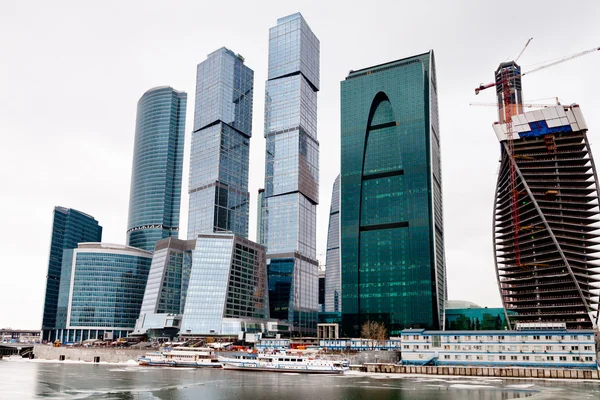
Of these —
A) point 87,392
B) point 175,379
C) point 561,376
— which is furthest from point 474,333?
point 87,392

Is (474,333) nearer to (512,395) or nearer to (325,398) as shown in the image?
(512,395)

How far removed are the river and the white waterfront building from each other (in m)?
20.3

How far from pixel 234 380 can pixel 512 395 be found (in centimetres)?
7353

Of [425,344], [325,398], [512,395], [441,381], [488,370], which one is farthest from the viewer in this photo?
[425,344]

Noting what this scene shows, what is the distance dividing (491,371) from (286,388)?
75717 millimetres

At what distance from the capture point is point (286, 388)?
138625mm

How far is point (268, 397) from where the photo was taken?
119 m

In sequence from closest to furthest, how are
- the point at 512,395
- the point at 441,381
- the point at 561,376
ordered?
the point at 512,395, the point at 441,381, the point at 561,376

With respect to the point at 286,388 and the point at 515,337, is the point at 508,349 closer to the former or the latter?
the point at 515,337

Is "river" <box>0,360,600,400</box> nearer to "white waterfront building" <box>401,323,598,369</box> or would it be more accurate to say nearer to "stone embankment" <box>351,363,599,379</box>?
"stone embankment" <box>351,363,599,379</box>

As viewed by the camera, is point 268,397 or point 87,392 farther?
point 87,392

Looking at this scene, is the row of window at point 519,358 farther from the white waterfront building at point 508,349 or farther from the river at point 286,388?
the river at point 286,388

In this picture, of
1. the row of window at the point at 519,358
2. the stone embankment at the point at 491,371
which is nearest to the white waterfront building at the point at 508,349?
the row of window at the point at 519,358

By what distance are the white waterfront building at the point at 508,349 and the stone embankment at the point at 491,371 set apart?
5014 millimetres
